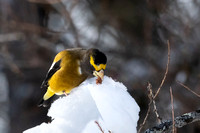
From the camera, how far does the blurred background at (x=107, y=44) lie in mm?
5789

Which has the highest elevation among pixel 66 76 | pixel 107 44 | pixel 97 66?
pixel 97 66

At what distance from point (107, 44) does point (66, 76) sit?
3.52 meters

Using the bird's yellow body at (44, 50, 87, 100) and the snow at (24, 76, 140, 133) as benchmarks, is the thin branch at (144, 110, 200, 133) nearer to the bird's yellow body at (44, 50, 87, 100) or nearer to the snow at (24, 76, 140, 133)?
the snow at (24, 76, 140, 133)

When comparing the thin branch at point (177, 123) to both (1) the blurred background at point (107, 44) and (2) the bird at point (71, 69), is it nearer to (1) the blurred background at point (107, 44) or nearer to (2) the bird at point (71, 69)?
(2) the bird at point (71, 69)

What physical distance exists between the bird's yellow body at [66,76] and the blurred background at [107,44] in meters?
1.77

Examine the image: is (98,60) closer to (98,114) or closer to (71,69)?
(71,69)

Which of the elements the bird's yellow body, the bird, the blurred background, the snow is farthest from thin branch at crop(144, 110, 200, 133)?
the blurred background

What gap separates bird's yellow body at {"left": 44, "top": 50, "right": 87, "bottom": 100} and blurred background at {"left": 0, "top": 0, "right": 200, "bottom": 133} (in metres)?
1.77

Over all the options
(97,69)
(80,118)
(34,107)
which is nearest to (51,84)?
(97,69)

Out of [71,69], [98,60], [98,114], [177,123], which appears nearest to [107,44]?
[71,69]

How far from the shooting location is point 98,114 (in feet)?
5.99

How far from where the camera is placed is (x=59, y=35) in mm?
7129

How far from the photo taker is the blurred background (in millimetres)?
5789

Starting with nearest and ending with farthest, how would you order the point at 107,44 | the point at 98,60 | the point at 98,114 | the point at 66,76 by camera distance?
1. the point at 98,114
2. the point at 98,60
3. the point at 66,76
4. the point at 107,44
